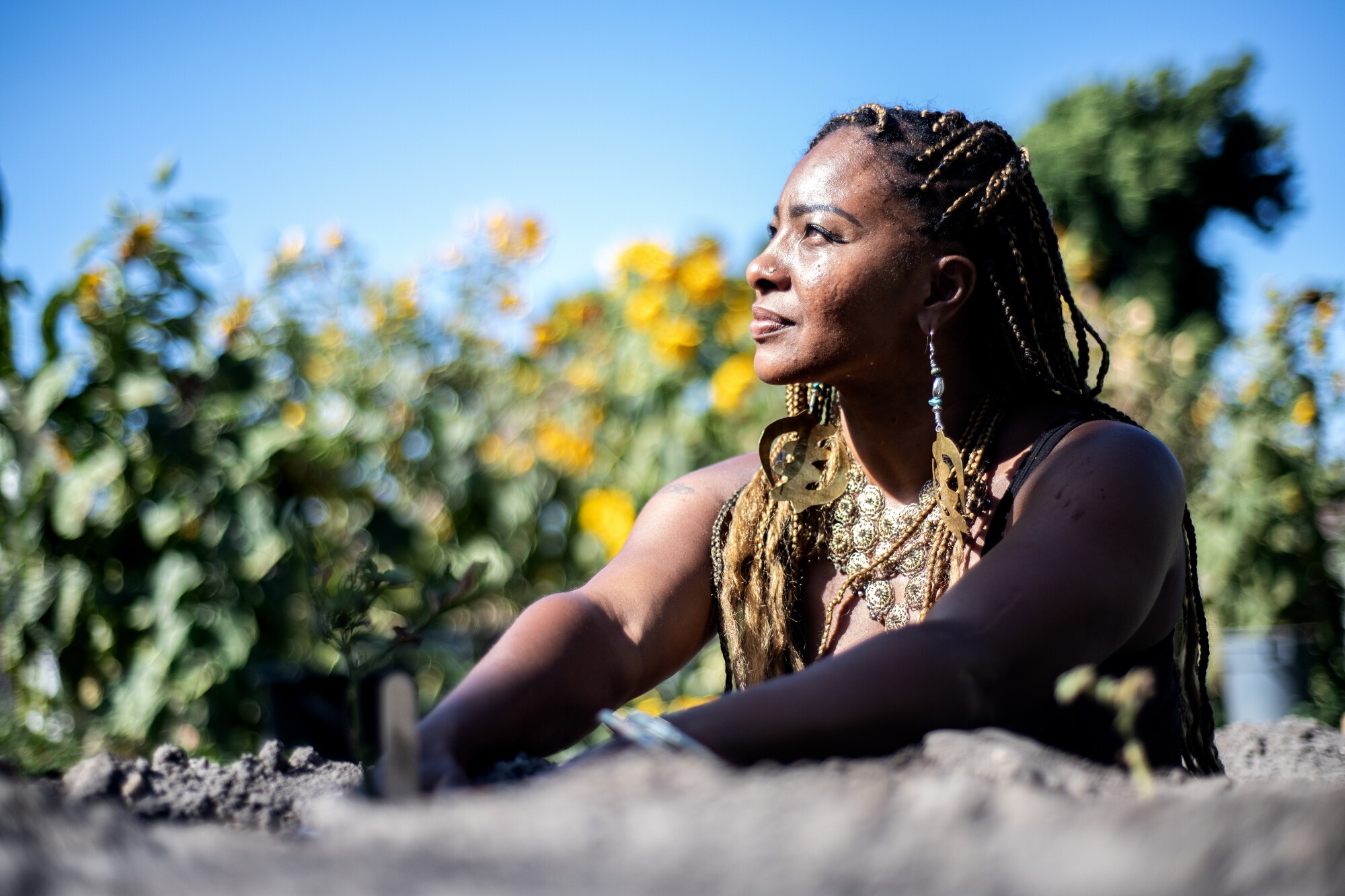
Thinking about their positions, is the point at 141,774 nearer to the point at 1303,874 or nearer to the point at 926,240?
the point at 1303,874

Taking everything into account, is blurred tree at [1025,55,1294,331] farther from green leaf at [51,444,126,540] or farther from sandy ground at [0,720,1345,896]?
sandy ground at [0,720,1345,896]

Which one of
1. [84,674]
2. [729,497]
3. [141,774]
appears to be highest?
→ [729,497]

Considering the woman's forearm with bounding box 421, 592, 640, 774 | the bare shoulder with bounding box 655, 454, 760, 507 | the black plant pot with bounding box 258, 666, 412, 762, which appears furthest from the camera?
the black plant pot with bounding box 258, 666, 412, 762

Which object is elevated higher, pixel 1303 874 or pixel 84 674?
pixel 1303 874

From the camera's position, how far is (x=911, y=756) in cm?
108

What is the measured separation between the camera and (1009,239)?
81.7 inches

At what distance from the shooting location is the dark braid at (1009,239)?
1.99m

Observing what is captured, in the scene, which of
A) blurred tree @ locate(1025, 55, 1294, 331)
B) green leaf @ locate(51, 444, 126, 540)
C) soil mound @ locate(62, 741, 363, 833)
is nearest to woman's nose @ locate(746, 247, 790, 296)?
soil mound @ locate(62, 741, 363, 833)

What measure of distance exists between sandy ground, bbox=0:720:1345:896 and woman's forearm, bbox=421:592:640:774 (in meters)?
0.53

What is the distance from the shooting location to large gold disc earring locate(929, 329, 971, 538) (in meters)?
1.92

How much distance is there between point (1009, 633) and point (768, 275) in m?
0.87

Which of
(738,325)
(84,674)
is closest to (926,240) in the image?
(738,325)

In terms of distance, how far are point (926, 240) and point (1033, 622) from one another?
857mm

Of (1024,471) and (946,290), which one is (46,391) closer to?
(946,290)
